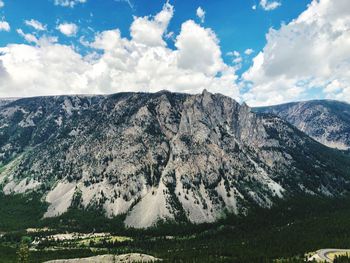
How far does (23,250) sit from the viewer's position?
164 metres
